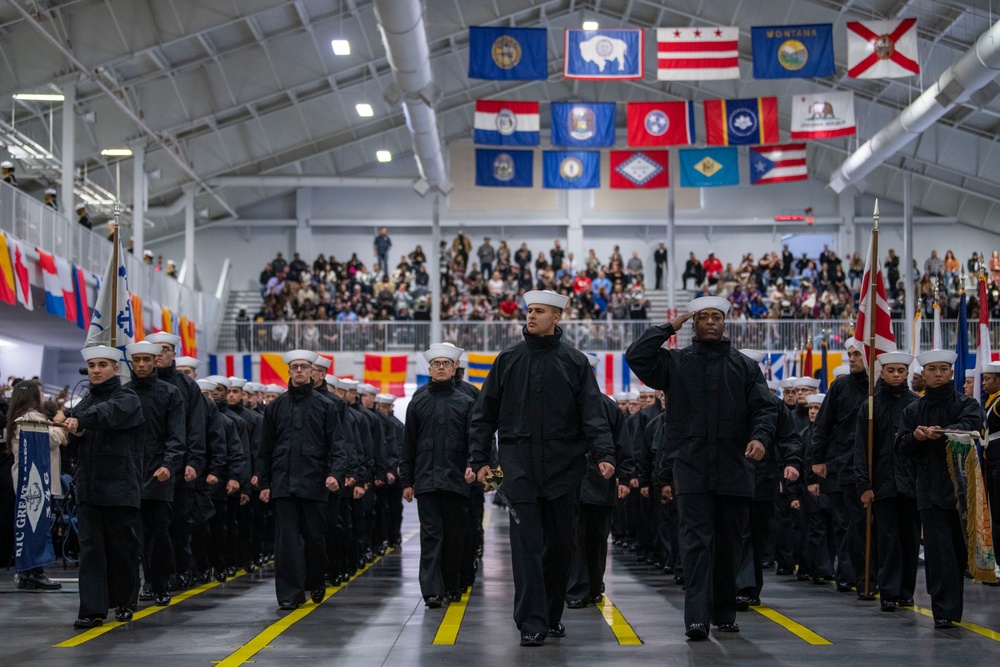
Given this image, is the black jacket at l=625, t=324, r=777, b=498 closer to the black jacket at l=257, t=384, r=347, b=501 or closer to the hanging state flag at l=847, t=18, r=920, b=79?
the black jacket at l=257, t=384, r=347, b=501

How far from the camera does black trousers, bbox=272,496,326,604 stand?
10312 mm

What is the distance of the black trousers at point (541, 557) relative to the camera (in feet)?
26.2

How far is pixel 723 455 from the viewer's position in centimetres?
840

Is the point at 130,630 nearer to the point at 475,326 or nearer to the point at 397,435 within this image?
the point at 397,435

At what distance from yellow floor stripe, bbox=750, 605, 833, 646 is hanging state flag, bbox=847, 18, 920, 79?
15.8m

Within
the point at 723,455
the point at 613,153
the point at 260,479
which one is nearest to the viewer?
the point at 723,455

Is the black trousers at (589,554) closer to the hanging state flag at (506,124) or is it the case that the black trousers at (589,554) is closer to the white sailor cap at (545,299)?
the white sailor cap at (545,299)

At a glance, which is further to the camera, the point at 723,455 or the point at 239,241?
the point at 239,241

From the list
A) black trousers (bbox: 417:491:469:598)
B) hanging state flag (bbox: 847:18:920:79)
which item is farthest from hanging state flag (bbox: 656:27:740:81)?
black trousers (bbox: 417:491:469:598)

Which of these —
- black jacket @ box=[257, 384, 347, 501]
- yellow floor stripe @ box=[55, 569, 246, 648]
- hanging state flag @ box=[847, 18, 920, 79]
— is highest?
hanging state flag @ box=[847, 18, 920, 79]

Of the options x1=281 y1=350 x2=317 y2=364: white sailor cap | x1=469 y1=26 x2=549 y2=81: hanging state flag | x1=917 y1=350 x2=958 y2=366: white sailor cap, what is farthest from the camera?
x1=469 y1=26 x2=549 y2=81: hanging state flag

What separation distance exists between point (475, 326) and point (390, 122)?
7.05 meters

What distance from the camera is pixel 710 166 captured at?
1179 inches

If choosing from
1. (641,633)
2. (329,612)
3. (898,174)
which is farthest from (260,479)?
(898,174)
